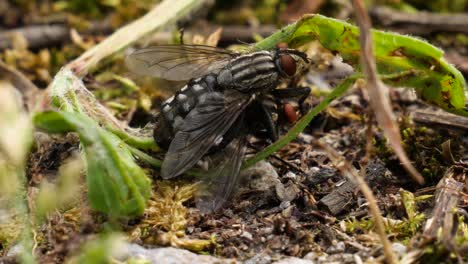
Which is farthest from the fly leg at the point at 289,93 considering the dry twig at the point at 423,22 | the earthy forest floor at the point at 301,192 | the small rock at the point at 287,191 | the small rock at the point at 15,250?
the dry twig at the point at 423,22

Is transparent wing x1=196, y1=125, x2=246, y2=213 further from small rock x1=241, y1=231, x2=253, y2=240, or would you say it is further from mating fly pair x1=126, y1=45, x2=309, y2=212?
small rock x1=241, y1=231, x2=253, y2=240

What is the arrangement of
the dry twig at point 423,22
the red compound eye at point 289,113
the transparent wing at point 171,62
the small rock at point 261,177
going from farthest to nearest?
the dry twig at point 423,22, the transparent wing at point 171,62, the red compound eye at point 289,113, the small rock at point 261,177

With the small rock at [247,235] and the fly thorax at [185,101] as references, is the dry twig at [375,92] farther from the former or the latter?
the fly thorax at [185,101]

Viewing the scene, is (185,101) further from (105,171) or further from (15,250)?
(15,250)

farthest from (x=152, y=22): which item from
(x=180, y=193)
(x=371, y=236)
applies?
(x=371, y=236)

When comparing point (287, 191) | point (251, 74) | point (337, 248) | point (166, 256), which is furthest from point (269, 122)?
point (166, 256)

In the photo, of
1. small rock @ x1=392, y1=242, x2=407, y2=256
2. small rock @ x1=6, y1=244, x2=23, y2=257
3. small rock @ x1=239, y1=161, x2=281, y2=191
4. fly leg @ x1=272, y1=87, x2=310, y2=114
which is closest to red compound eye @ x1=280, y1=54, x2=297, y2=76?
fly leg @ x1=272, y1=87, x2=310, y2=114
